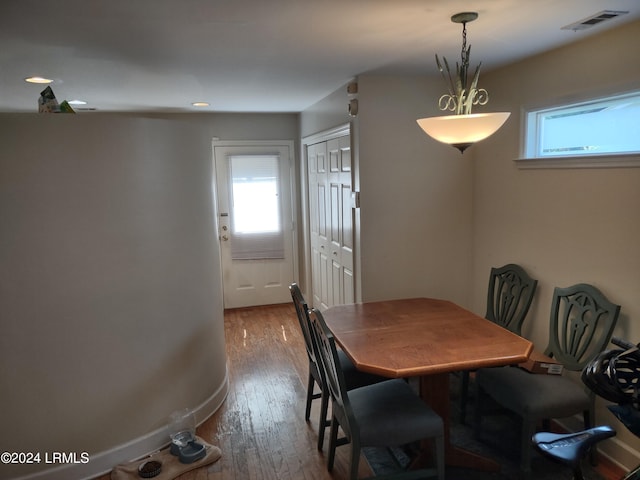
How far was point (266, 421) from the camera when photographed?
9.40 ft

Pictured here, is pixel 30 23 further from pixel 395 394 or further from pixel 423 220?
pixel 423 220

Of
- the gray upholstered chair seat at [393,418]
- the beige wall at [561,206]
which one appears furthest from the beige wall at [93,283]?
the beige wall at [561,206]

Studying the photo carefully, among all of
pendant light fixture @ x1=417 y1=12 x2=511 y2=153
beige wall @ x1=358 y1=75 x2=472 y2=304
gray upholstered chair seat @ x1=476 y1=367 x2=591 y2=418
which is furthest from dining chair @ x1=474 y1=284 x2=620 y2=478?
pendant light fixture @ x1=417 y1=12 x2=511 y2=153

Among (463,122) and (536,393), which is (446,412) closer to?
(536,393)

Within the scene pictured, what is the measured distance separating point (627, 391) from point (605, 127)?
2.00 meters

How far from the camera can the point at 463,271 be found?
11.7ft

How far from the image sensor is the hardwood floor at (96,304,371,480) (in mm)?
A: 2387

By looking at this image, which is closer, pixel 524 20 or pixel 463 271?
pixel 524 20

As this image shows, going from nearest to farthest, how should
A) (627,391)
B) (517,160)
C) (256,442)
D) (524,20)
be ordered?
1. (627,391)
2. (524,20)
3. (256,442)
4. (517,160)

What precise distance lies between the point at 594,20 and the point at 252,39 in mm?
1658

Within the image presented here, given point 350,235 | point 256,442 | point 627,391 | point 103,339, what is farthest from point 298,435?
point 627,391

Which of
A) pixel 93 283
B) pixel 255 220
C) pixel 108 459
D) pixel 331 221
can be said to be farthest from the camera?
pixel 255 220

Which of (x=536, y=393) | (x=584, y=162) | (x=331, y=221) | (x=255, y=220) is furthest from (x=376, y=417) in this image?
(x=255, y=220)

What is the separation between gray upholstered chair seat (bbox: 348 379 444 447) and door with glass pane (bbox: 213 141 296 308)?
324 cm
